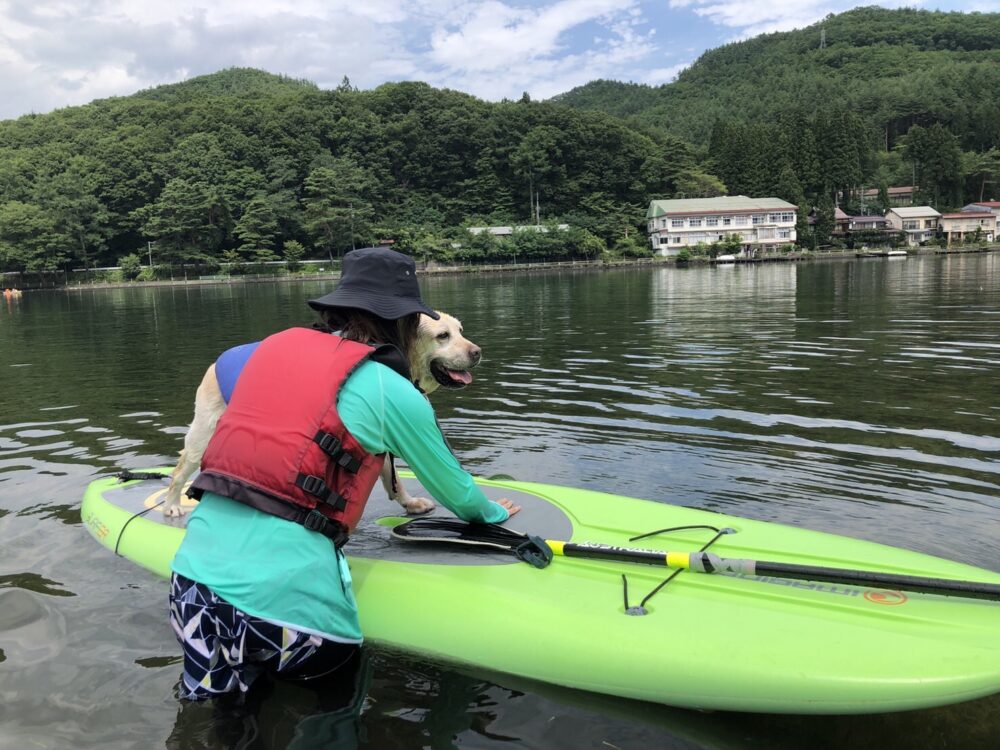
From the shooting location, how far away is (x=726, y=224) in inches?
3976

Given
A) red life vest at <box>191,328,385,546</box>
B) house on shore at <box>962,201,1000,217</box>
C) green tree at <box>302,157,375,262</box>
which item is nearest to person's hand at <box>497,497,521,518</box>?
red life vest at <box>191,328,385,546</box>

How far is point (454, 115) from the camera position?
134 metres

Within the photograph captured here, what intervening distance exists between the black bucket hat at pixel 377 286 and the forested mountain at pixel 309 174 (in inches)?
3766

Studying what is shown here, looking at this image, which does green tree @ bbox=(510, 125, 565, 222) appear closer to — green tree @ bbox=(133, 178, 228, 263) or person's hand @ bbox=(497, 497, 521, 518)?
green tree @ bbox=(133, 178, 228, 263)

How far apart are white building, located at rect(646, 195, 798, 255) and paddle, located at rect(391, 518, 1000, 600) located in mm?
100492

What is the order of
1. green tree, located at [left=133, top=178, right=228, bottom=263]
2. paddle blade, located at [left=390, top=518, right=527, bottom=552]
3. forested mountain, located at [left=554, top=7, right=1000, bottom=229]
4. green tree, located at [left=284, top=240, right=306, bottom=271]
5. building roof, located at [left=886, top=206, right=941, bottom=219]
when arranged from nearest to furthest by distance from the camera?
paddle blade, located at [left=390, top=518, right=527, bottom=552] < green tree, located at [left=284, top=240, right=306, bottom=271] < green tree, located at [left=133, top=178, right=228, bottom=263] < building roof, located at [left=886, top=206, right=941, bottom=219] < forested mountain, located at [left=554, top=7, right=1000, bottom=229]

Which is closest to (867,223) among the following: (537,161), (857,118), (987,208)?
(987,208)

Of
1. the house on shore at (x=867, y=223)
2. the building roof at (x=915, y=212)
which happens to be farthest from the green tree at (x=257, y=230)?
the building roof at (x=915, y=212)

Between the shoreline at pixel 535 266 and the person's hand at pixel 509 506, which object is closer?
the person's hand at pixel 509 506

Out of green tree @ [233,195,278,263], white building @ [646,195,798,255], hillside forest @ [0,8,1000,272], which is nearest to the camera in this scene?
green tree @ [233,195,278,263]

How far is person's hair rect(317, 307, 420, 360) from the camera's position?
351cm

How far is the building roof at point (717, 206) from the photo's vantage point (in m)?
100

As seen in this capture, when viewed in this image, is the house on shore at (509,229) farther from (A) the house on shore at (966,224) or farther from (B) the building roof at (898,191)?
(B) the building roof at (898,191)

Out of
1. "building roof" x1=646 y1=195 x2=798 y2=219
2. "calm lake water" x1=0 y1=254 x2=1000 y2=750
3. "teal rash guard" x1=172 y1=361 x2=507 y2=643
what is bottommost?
"calm lake water" x1=0 y1=254 x2=1000 y2=750
